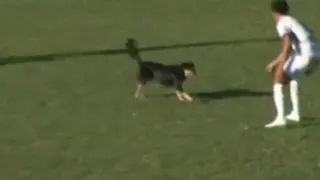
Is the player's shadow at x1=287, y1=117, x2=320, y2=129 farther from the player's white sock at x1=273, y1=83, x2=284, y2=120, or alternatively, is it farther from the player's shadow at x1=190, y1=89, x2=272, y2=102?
the player's shadow at x1=190, y1=89, x2=272, y2=102

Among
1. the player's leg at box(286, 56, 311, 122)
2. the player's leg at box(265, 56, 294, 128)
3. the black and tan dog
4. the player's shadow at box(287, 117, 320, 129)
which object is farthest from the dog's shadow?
the player's leg at box(265, 56, 294, 128)

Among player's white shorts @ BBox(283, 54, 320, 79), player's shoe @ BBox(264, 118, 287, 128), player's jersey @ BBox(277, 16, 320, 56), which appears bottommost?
player's shoe @ BBox(264, 118, 287, 128)

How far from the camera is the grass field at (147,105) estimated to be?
300 inches

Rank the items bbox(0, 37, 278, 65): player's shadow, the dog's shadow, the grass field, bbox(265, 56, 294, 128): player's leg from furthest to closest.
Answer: bbox(0, 37, 278, 65): player's shadow → the dog's shadow → bbox(265, 56, 294, 128): player's leg → the grass field

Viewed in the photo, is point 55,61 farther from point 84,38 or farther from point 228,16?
point 228,16

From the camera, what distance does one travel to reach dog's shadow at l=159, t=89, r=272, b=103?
33.4 feet

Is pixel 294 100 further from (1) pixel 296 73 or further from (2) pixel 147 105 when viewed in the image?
(2) pixel 147 105

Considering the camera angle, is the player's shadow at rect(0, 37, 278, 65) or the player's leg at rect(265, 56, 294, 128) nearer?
the player's leg at rect(265, 56, 294, 128)

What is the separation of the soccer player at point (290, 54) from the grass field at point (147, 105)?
1.28 feet

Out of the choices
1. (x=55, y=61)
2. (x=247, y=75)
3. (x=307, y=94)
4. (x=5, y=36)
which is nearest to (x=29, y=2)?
(x=5, y=36)

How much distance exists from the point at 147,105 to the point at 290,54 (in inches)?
77.8

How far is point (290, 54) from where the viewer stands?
866cm

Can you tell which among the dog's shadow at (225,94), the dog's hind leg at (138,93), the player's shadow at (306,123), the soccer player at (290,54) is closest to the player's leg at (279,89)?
the soccer player at (290,54)

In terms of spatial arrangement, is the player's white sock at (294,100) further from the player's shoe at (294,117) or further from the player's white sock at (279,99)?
the player's white sock at (279,99)
